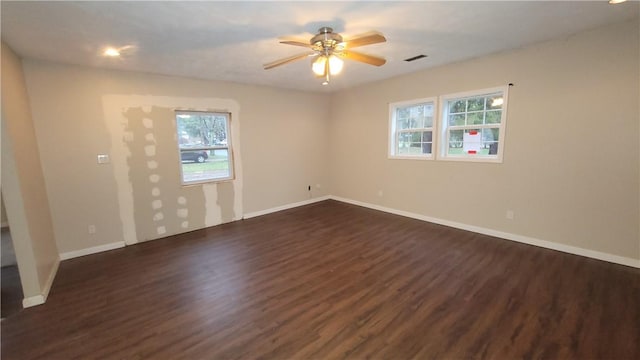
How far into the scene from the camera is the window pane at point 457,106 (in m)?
4.09

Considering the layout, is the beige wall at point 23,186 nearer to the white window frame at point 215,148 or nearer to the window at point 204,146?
the white window frame at point 215,148

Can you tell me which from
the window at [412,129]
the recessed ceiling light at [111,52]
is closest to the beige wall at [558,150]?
the window at [412,129]

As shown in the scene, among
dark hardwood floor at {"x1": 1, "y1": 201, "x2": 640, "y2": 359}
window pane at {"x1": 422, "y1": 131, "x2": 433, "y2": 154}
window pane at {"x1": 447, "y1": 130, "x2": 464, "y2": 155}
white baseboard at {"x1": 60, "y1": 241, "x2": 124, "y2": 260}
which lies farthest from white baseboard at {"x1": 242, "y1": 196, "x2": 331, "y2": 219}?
window pane at {"x1": 447, "y1": 130, "x2": 464, "y2": 155}

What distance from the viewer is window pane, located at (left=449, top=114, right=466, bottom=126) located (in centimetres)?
412

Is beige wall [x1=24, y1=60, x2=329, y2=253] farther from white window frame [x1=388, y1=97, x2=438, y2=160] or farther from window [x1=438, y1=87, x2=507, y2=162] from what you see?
window [x1=438, y1=87, x2=507, y2=162]

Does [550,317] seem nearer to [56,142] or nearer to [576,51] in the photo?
[576,51]

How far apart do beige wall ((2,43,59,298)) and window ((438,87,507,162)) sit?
502 cm

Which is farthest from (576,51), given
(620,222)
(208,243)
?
(208,243)

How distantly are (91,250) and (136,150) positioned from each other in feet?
4.73

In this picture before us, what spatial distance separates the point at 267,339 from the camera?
6.42ft

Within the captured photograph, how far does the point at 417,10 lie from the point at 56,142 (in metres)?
4.23

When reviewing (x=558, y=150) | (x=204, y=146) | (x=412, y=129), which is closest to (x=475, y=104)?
(x=412, y=129)

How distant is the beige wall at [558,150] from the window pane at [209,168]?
341cm

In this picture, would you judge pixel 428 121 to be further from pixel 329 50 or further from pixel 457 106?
pixel 329 50
